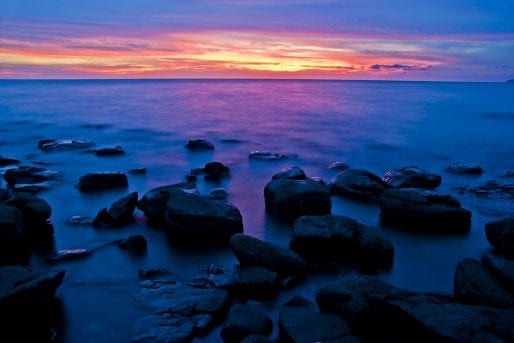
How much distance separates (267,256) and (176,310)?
1774mm

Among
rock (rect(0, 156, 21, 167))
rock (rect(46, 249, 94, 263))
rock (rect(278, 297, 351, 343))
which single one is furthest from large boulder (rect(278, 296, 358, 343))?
rock (rect(0, 156, 21, 167))

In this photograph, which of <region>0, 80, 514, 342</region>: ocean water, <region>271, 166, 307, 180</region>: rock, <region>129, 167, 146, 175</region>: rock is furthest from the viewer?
<region>129, 167, 146, 175</region>: rock

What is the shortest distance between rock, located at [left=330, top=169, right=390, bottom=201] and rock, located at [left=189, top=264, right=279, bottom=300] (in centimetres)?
577

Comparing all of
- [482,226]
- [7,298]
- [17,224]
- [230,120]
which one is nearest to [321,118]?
[230,120]

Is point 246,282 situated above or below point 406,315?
below

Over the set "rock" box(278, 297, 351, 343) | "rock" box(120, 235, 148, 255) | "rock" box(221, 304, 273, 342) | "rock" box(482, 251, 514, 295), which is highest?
"rock" box(482, 251, 514, 295)

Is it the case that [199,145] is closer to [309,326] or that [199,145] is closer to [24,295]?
[24,295]

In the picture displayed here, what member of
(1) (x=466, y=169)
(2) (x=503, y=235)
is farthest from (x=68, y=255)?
(1) (x=466, y=169)

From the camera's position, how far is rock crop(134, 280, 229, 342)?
598cm

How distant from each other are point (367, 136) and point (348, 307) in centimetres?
2120

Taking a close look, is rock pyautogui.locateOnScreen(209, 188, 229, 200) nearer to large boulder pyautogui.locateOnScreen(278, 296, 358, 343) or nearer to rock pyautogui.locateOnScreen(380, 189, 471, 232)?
rock pyautogui.locateOnScreen(380, 189, 471, 232)

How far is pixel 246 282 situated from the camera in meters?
6.99

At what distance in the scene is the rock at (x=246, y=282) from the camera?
6.96 m

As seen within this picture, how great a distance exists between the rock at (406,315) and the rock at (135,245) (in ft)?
13.2
